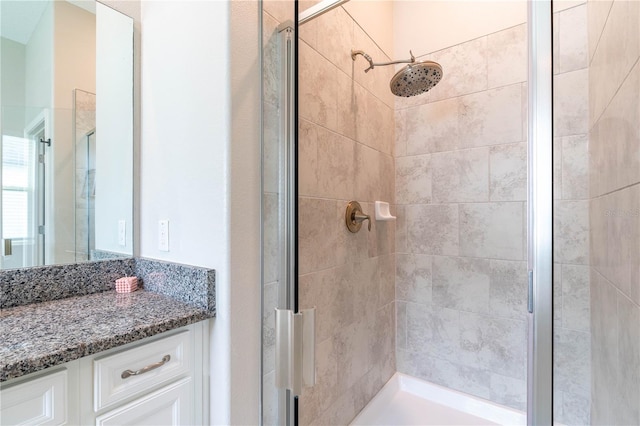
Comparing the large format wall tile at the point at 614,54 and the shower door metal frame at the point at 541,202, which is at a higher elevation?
the large format wall tile at the point at 614,54

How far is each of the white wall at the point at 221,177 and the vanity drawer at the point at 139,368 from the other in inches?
3.9

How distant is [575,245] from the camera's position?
45.6 inches

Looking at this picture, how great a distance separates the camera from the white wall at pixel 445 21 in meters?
1.59

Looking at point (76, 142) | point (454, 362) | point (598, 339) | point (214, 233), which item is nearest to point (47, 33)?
point (76, 142)

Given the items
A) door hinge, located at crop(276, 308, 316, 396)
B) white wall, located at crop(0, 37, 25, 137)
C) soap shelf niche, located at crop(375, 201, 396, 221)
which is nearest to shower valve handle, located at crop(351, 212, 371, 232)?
soap shelf niche, located at crop(375, 201, 396, 221)

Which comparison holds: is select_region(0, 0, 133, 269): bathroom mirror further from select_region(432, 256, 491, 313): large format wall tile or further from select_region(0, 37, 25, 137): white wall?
select_region(432, 256, 491, 313): large format wall tile

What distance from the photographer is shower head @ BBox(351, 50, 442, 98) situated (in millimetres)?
1434

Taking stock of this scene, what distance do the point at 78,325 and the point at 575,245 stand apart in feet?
5.63

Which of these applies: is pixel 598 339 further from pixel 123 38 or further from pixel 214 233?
pixel 123 38

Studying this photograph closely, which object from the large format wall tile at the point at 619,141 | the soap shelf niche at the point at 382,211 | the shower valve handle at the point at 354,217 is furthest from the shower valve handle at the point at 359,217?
the large format wall tile at the point at 619,141

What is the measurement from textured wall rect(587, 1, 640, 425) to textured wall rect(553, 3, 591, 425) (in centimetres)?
4

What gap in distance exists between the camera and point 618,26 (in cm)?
74

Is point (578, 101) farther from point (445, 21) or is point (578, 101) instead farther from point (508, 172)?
point (445, 21)

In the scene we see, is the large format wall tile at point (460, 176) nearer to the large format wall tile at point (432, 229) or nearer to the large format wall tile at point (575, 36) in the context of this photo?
the large format wall tile at point (432, 229)
